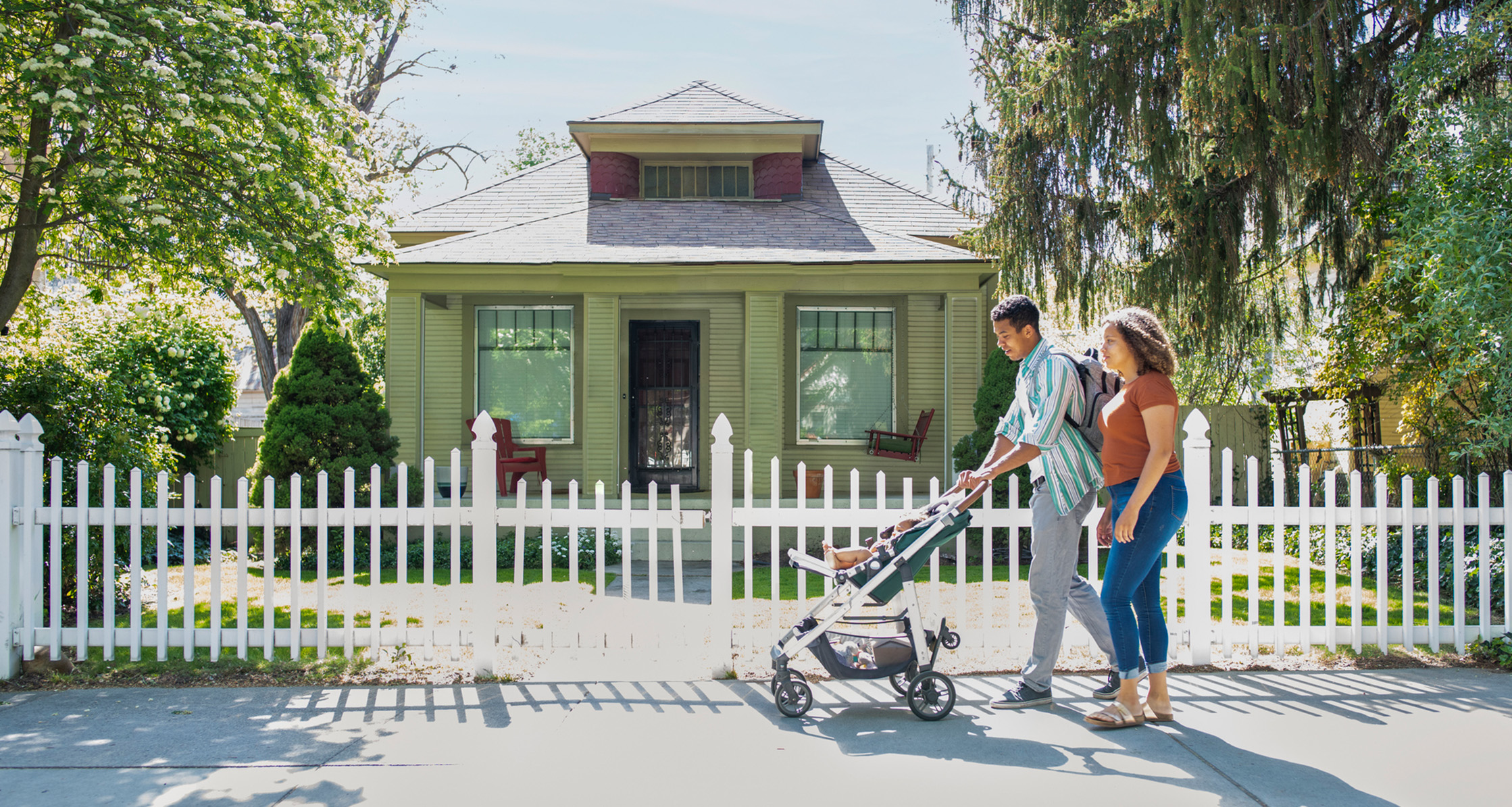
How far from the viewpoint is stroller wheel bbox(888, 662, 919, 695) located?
14.5 ft

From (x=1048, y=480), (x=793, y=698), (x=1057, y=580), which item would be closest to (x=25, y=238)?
(x=793, y=698)

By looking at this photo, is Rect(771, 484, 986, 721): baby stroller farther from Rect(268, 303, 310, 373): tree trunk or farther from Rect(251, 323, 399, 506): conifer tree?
Rect(268, 303, 310, 373): tree trunk

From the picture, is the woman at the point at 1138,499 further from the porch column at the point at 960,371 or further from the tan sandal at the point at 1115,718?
the porch column at the point at 960,371

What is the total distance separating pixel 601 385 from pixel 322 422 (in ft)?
9.84

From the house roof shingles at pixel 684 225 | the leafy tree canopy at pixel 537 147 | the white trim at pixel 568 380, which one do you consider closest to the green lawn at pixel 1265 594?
the white trim at pixel 568 380

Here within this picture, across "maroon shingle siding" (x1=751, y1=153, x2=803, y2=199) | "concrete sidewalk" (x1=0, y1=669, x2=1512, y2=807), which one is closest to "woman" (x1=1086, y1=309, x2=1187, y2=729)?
"concrete sidewalk" (x1=0, y1=669, x2=1512, y2=807)

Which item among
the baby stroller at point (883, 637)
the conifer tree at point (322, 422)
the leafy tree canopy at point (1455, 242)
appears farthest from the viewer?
the conifer tree at point (322, 422)

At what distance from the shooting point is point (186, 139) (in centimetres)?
709

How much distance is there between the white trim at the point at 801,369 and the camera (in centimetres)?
1225

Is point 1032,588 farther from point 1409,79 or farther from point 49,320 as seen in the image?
point 49,320

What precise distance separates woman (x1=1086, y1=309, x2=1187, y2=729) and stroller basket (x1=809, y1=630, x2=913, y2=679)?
86 centimetres

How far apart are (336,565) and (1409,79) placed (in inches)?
404

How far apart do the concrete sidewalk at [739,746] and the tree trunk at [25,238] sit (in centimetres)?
432

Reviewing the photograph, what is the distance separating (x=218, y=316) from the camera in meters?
19.4
